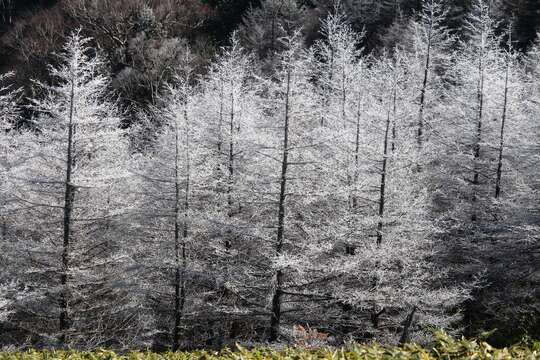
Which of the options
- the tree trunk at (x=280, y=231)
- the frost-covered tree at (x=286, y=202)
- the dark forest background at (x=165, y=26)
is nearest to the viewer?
the frost-covered tree at (x=286, y=202)

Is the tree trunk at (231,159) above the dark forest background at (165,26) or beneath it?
beneath

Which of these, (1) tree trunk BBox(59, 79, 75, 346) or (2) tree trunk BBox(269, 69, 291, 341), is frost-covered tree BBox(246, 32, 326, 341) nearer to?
(2) tree trunk BBox(269, 69, 291, 341)

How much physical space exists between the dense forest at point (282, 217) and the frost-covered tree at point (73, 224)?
83mm

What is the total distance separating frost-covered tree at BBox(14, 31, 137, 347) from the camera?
1429 centimetres

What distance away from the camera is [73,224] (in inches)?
610

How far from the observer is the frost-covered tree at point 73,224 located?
1429 cm

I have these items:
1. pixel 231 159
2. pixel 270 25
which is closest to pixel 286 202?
pixel 231 159

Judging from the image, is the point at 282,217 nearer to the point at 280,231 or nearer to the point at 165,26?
the point at 280,231

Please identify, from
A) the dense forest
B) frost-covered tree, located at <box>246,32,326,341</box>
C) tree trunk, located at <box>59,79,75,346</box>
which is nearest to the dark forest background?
the dense forest

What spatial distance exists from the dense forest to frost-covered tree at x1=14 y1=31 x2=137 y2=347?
8cm

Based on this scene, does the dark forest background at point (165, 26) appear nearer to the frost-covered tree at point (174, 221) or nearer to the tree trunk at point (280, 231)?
the frost-covered tree at point (174, 221)

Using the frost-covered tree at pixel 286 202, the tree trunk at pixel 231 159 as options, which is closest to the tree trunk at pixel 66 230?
the tree trunk at pixel 231 159

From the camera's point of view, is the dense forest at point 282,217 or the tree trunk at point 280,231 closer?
the tree trunk at point 280,231

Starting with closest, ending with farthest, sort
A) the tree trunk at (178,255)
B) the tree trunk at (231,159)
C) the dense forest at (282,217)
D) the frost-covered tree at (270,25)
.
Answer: the dense forest at (282,217), the tree trunk at (178,255), the tree trunk at (231,159), the frost-covered tree at (270,25)
